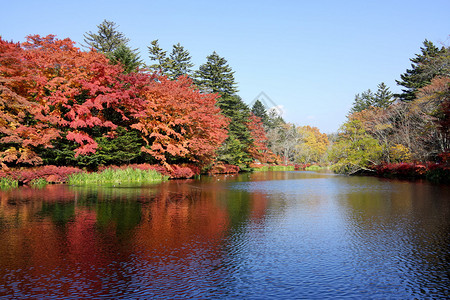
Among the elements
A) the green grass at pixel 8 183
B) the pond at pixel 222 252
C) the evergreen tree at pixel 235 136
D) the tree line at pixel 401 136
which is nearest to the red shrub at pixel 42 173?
the green grass at pixel 8 183

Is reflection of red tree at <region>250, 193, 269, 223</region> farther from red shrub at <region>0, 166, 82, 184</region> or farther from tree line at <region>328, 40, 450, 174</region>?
tree line at <region>328, 40, 450, 174</region>

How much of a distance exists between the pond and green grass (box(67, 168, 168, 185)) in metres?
10.8

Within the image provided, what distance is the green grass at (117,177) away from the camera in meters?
24.9

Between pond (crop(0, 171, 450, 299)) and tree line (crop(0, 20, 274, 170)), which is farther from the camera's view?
tree line (crop(0, 20, 274, 170))

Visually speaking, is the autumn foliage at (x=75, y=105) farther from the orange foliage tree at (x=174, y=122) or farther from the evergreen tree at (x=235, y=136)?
the evergreen tree at (x=235, y=136)

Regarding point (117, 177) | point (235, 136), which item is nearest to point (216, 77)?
point (235, 136)

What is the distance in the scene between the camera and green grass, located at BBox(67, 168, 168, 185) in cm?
2487

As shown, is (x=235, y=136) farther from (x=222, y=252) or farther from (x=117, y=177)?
(x=222, y=252)

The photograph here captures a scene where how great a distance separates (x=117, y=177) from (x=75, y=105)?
5889 millimetres

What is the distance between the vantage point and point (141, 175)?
91.6ft

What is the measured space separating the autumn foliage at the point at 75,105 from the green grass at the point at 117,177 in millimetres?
1534

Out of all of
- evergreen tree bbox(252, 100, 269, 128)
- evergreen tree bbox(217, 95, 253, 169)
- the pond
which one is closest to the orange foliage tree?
evergreen tree bbox(217, 95, 253, 169)

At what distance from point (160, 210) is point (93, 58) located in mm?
16932

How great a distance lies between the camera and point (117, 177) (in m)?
26.4
